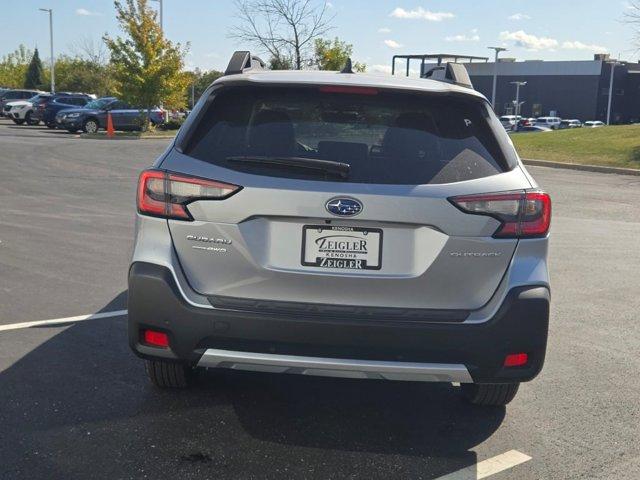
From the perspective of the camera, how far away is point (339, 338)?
335 centimetres

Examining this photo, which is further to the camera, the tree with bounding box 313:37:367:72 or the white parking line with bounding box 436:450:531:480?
the tree with bounding box 313:37:367:72

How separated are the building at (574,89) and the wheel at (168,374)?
8286cm

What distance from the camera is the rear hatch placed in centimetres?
335

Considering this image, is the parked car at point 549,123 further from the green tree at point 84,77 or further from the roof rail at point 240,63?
the roof rail at point 240,63

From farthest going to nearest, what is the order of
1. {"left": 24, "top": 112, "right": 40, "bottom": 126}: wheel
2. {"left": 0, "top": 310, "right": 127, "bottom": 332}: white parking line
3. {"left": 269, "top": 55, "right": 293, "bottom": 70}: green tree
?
{"left": 24, "top": 112, "right": 40, "bottom": 126}: wheel → {"left": 269, "top": 55, "right": 293, "bottom": 70}: green tree → {"left": 0, "top": 310, "right": 127, "bottom": 332}: white parking line

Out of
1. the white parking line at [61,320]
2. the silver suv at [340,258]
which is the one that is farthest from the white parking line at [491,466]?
the white parking line at [61,320]

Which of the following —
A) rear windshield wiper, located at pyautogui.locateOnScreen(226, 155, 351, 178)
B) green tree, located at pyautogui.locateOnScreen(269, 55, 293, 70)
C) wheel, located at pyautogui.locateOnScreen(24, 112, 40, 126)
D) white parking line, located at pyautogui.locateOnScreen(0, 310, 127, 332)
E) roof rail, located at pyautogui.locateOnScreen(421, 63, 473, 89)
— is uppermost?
green tree, located at pyautogui.locateOnScreen(269, 55, 293, 70)

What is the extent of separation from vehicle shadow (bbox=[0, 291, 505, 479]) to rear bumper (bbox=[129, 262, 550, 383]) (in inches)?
17.5

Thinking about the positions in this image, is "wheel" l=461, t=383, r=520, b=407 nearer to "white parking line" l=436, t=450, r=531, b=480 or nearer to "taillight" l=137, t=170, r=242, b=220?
"white parking line" l=436, t=450, r=531, b=480

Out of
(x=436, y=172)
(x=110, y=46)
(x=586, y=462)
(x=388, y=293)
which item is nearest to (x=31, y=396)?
(x=388, y=293)

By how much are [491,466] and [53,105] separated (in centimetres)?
3805

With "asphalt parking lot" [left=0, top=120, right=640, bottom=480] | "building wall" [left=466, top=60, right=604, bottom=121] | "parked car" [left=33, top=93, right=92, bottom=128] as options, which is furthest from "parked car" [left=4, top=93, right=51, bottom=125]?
"building wall" [left=466, top=60, right=604, bottom=121]

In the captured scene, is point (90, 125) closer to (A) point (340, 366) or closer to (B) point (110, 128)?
(B) point (110, 128)

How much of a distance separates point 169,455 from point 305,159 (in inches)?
59.1
